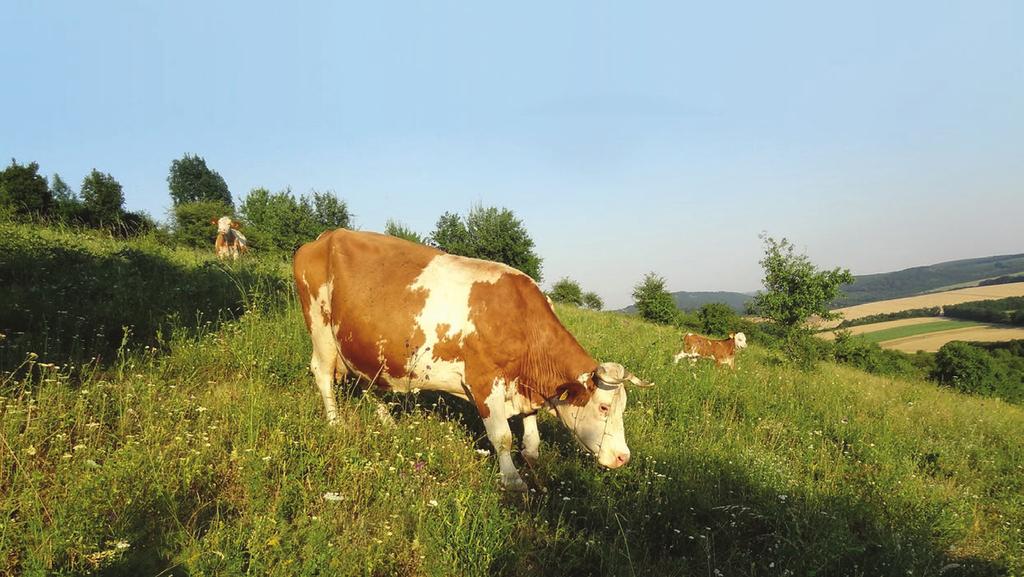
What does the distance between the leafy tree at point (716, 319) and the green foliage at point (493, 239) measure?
1655 centimetres

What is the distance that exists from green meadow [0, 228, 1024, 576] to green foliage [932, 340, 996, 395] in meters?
Answer: 36.6

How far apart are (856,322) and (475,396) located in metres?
91.8

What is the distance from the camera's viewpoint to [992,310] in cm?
7556

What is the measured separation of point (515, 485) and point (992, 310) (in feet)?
351

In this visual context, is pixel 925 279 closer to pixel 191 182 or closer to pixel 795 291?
pixel 795 291

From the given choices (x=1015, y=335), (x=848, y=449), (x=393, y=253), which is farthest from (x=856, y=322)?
(x=393, y=253)

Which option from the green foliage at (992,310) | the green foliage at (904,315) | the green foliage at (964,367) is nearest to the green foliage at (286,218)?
the green foliage at (964,367)

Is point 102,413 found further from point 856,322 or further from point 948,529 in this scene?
point 856,322

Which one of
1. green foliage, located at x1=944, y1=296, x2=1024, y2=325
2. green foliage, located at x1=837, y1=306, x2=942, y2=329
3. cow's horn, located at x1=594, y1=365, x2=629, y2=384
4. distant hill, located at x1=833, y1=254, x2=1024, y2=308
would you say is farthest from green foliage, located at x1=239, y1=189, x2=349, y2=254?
distant hill, located at x1=833, y1=254, x2=1024, y2=308

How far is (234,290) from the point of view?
8516 millimetres

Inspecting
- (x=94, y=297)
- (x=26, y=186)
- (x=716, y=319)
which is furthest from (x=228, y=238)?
(x=716, y=319)

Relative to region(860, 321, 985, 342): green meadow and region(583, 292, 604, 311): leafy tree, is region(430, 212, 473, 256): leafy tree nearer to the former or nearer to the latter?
region(583, 292, 604, 311): leafy tree

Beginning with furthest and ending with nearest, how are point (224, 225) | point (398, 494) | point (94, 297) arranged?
1. point (224, 225)
2. point (94, 297)
3. point (398, 494)

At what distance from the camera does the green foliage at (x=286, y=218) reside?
126ft
